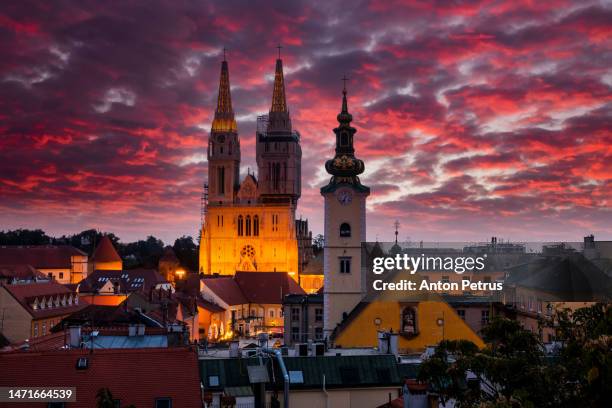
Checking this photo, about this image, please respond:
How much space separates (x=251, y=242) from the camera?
13838 centimetres

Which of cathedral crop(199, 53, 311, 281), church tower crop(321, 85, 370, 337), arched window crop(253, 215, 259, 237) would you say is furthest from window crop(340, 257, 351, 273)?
arched window crop(253, 215, 259, 237)

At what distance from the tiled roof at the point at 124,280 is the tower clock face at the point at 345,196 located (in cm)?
4340

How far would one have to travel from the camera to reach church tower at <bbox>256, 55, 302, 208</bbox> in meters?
143

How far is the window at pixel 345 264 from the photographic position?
5753 cm

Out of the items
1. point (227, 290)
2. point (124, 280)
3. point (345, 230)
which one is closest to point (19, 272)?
point (124, 280)

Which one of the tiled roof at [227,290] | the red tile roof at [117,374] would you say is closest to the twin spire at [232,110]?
the tiled roof at [227,290]

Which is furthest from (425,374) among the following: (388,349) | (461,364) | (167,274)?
(167,274)

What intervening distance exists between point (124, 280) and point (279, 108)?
57.6 meters

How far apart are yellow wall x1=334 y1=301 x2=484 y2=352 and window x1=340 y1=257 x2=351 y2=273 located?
28.7 feet

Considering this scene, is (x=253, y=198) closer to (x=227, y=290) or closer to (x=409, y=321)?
(x=227, y=290)

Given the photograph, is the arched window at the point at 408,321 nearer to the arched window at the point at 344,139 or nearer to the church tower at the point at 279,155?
the arched window at the point at 344,139

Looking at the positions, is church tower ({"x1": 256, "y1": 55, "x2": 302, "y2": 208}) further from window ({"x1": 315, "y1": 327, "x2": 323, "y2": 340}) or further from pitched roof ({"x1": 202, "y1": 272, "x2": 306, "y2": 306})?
window ({"x1": 315, "y1": 327, "x2": 323, "y2": 340})

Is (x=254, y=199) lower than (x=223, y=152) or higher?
lower

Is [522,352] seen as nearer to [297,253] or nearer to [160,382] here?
[160,382]
